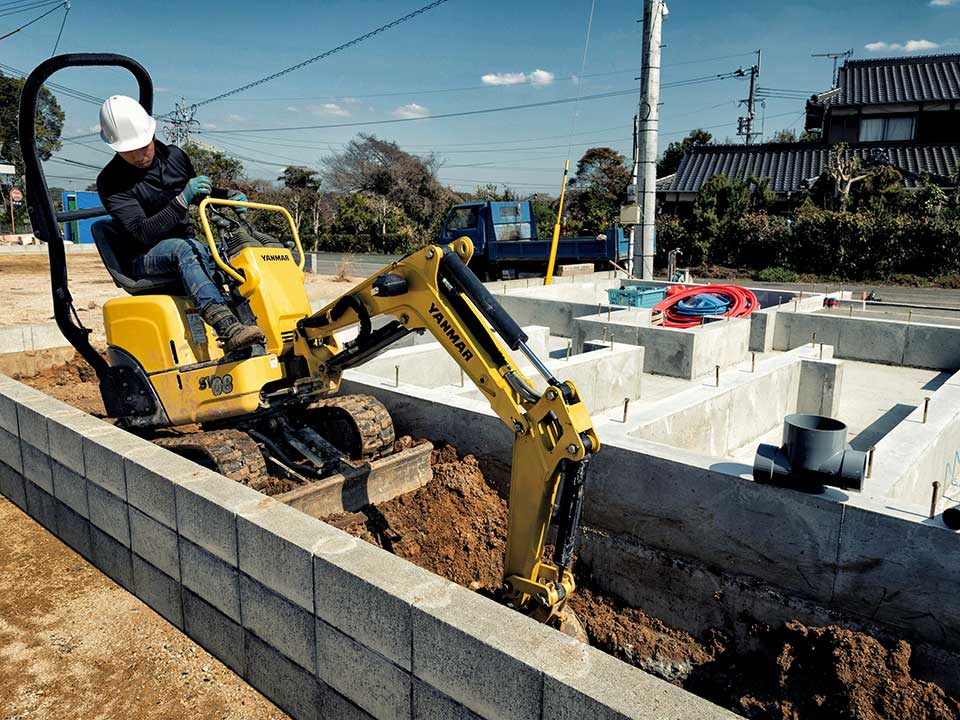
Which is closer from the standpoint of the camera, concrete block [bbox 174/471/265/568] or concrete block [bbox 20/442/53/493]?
concrete block [bbox 174/471/265/568]

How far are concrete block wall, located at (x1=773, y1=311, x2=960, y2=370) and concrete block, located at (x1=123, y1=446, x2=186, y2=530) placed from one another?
9137 millimetres

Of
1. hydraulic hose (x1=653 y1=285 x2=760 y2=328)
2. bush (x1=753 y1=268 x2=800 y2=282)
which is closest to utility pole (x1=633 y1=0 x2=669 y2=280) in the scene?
hydraulic hose (x1=653 y1=285 x2=760 y2=328)

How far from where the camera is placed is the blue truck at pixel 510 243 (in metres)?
17.7

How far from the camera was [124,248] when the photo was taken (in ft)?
16.4

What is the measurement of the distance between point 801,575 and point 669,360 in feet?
17.5

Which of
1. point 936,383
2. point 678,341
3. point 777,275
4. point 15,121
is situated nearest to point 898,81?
point 777,275

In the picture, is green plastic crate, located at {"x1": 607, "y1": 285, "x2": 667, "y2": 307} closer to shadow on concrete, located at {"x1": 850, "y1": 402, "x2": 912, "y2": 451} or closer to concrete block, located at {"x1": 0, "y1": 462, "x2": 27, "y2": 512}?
shadow on concrete, located at {"x1": 850, "y1": 402, "x2": 912, "y2": 451}

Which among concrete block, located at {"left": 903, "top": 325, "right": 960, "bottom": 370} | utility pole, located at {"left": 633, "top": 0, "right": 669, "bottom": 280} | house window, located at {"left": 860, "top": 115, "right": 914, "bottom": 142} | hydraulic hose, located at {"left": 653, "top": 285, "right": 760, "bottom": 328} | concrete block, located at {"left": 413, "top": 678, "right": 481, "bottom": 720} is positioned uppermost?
house window, located at {"left": 860, "top": 115, "right": 914, "bottom": 142}

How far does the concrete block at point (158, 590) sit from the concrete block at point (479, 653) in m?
1.78

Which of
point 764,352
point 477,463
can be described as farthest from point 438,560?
point 764,352

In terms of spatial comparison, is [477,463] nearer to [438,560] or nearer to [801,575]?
[438,560]

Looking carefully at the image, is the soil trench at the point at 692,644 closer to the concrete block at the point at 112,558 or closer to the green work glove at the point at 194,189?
the concrete block at the point at 112,558

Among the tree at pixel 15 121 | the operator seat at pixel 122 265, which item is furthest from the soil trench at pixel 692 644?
the tree at pixel 15 121

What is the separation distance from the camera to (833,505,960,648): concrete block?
334 centimetres
